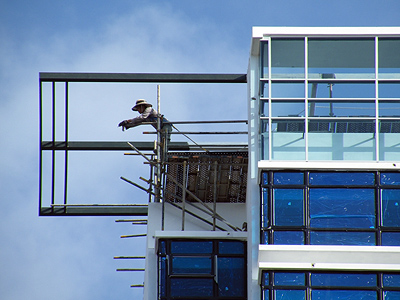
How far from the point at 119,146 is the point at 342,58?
9.88 m

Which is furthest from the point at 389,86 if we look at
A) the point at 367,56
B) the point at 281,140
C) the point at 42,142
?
the point at 42,142

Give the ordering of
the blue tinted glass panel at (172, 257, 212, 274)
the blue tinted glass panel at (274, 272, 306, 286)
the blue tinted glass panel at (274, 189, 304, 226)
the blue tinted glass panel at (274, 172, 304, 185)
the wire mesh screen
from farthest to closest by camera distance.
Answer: the wire mesh screen
the blue tinted glass panel at (172, 257, 212, 274)
the blue tinted glass panel at (274, 172, 304, 185)
the blue tinted glass panel at (274, 189, 304, 226)
the blue tinted glass panel at (274, 272, 306, 286)

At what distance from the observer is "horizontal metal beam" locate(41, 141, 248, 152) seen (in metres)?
40.9

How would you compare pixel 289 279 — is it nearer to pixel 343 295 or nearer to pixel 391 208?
pixel 343 295

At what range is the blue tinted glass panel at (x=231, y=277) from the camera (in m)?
37.8

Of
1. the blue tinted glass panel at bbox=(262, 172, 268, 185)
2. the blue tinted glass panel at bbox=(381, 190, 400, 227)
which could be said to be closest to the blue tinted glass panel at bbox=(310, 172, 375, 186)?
the blue tinted glass panel at bbox=(381, 190, 400, 227)

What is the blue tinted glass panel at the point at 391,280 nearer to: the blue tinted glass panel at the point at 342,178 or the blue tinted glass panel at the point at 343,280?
the blue tinted glass panel at the point at 343,280

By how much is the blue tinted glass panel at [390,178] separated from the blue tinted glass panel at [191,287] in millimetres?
6891

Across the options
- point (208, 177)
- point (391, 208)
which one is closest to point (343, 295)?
point (391, 208)

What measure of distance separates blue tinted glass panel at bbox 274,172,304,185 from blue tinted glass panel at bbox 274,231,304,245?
1.29 m

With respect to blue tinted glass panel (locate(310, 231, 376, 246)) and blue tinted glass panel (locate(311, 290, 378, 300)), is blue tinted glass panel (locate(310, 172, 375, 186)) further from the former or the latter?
blue tinted glass panel (locate(311, 290, 378, 300))

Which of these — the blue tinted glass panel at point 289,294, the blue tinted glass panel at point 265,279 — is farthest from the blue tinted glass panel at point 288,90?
the blue tinted glass panel at point 289,294

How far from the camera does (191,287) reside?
37.7 m

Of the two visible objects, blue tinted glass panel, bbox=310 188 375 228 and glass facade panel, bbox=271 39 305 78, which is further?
glass facade panel, bbox=271 39 305 78
